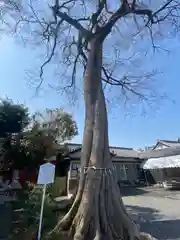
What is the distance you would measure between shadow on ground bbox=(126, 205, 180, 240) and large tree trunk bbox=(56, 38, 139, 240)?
1.92m

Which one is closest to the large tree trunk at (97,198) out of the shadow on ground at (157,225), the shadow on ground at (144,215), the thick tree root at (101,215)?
the thick tree root at (101,215)

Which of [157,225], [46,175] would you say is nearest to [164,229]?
[157,225]

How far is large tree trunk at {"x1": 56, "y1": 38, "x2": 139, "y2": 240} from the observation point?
216 inches

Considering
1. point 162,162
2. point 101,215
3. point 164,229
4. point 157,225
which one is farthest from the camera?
point 162,162

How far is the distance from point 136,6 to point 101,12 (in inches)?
56.8

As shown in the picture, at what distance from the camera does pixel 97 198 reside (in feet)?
19.1

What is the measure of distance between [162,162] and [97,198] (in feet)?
66.5

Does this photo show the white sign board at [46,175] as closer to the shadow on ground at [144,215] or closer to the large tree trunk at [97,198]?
the large tree trunk at [97,198]

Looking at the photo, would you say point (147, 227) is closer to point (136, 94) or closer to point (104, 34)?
point (136, 94)

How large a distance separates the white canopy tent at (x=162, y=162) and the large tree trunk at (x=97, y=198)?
58.8ft

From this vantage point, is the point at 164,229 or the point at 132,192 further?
the point at 132,192

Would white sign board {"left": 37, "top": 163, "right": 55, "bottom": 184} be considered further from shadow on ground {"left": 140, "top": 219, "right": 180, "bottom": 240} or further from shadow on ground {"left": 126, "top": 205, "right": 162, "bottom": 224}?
shadow on ground {"left": 126, "top": 205, "right": 162, "bottom": 224}

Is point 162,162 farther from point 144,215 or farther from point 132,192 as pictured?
point 144,215

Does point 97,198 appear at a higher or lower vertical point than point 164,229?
higher
